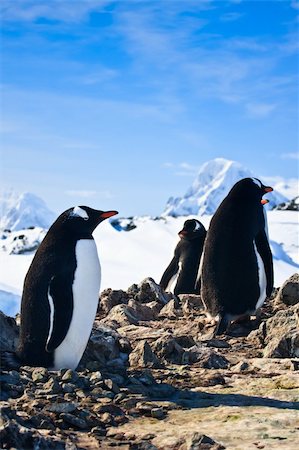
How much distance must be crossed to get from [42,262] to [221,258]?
220 cm

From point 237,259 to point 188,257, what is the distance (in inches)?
103

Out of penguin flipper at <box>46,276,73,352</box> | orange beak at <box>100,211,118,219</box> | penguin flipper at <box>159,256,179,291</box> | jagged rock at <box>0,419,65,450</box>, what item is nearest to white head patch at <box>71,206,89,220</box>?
orange beak at <box>100,211,118,219</box>

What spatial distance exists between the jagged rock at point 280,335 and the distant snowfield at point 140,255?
13.4m

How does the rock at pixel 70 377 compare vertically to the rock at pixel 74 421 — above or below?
above

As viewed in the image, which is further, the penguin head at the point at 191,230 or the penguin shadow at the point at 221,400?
the penguin head at the point at 191,230

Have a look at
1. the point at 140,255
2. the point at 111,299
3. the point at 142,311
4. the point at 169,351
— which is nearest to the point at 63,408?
the point at 169,351

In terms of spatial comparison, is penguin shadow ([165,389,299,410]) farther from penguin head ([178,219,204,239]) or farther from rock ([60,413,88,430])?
penguin head ([178,219,204,239])

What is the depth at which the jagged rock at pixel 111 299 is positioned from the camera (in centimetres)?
763

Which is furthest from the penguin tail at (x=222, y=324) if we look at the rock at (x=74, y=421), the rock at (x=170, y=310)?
the rock at (x=74, y=421)

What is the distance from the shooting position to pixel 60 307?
195 inches

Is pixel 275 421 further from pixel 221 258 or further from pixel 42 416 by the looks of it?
pixel 221 258

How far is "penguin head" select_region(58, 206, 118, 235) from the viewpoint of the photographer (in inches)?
202

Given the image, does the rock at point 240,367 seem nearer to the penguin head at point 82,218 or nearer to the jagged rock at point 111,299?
the penguin head at point 82,218

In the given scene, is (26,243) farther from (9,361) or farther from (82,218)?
(9,361)
